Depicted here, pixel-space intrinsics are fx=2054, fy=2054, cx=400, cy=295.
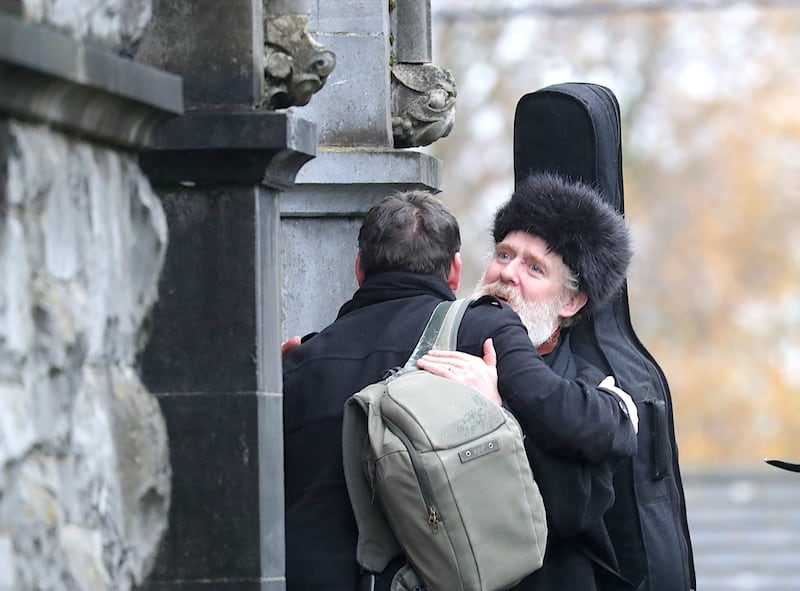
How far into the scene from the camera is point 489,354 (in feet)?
14.1

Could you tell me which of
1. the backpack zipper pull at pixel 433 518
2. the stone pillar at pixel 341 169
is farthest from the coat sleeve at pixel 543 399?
the stone pillar at pixel 341 169

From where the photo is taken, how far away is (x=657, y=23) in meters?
25.5

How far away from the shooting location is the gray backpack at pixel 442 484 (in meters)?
4.05

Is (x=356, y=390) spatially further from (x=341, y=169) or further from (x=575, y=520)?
(x=341, y=169)

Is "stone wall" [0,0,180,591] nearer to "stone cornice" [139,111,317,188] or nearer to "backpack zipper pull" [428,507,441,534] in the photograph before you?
"stone cornice" [139,111,317,188]

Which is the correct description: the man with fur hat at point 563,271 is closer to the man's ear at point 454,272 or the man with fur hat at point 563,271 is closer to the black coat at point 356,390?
the man's ear at point 454,272

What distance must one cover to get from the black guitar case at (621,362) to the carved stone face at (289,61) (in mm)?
1164

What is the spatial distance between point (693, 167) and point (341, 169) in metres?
19.7

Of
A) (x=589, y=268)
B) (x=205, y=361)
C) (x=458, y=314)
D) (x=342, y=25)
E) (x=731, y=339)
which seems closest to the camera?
(x=205, y=361)

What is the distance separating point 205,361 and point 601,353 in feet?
4.38

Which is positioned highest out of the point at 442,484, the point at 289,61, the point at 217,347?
the point at 289,61

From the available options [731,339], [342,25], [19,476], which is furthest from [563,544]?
[731,339]

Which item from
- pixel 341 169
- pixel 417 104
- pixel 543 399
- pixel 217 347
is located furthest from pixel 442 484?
pixel 417 104

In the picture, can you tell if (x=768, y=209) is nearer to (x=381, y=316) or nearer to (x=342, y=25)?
(x=342, y=25)
